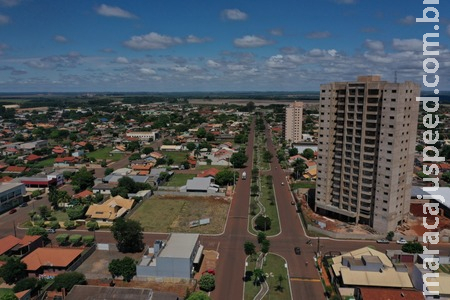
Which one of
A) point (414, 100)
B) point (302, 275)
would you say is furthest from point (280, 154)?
point (302, 275)

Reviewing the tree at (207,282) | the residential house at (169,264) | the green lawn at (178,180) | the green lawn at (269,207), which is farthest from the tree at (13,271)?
the green lawn at (178,180)

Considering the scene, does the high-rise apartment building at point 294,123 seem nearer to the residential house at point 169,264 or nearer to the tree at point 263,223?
the tree at point 263,223

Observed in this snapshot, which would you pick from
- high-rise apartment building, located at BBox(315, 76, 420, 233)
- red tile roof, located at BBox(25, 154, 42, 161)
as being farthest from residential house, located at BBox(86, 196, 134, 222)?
red tile roof, located at BBox(25, 154, 42, 161)

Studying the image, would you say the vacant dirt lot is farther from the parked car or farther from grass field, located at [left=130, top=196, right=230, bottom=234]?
the parked car

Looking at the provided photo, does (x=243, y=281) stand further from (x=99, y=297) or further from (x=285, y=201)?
(x=285, y=201)

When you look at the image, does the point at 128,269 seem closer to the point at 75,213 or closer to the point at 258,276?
the point at 258,276

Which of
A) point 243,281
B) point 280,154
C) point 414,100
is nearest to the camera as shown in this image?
point 243,281
